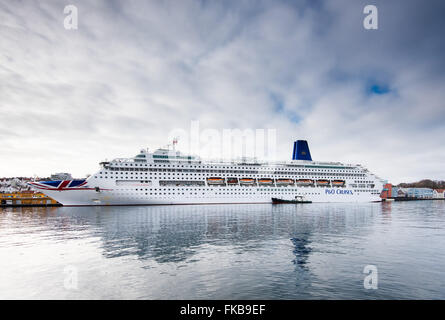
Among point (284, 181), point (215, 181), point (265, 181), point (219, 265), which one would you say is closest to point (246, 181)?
point (265, 181)

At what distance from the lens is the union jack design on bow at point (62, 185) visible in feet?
171

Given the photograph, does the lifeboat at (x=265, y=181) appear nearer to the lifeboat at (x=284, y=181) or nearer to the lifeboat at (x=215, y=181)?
the lifeboat at (x=284, y=181)

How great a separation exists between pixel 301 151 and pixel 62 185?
65.3m

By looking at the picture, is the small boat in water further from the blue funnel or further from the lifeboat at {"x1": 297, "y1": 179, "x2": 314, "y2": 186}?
the blue funnel

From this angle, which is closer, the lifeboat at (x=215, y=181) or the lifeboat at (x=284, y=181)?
the lifeboat at (x=215, y=181)

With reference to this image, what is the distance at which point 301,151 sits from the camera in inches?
3253

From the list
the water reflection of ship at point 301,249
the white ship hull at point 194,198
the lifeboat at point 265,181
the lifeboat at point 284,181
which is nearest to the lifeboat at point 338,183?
the white ship hull at point 194,198

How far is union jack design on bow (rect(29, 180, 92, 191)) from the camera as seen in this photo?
52.2 metres

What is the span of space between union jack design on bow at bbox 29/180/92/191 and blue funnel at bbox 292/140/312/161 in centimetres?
5953

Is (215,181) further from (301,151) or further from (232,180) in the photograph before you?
(301,151)

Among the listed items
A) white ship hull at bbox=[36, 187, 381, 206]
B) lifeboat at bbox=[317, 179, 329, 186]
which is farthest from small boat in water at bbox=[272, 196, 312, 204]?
lifeboat at bbox=[317, 179, 329, 186]

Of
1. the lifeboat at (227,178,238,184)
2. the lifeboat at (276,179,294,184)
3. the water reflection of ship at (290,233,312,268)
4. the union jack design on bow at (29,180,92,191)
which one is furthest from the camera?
the lifeboat at (276,179,294,184)
